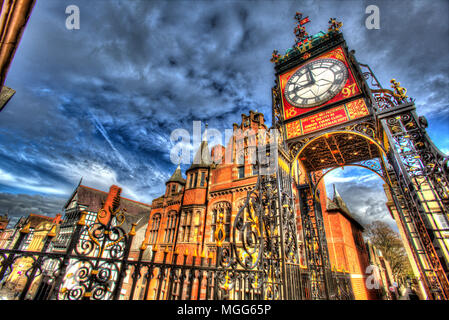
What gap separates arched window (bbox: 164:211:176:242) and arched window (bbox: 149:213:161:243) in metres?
1.65

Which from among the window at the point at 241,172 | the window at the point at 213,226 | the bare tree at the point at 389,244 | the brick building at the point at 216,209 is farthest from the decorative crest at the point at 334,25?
the bare tree at the point at 389,244

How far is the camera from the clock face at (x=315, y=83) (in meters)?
5.93

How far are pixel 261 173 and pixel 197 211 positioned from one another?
12.2 metres

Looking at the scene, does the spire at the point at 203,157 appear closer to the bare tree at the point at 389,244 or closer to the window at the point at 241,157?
the window at the point at 241,157

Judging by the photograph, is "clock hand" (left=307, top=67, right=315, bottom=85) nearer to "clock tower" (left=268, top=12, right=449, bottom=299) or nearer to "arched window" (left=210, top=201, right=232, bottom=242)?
"clock tower" (left=268, top=12, right=449, bottom=299)

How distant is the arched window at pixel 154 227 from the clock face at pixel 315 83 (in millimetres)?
18112

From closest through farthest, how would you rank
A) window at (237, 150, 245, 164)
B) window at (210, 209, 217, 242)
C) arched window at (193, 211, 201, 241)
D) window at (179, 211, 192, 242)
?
window at (210, 209, 217, 242)
arched window at (193, 211, 201, 241)
window at (237, 150, 245, 164)
window at (179, 211, 192, 242)

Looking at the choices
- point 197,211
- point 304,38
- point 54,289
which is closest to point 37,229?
point 197,211

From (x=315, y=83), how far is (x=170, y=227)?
17.0m

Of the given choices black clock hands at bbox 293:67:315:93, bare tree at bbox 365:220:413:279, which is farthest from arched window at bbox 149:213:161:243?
bare tree at bbox 365:220:413:279

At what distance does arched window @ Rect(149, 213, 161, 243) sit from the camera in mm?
19019

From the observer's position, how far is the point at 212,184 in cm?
1623
